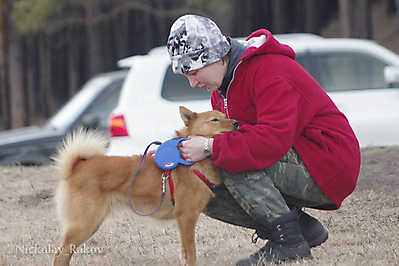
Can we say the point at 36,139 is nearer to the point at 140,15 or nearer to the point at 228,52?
the point at 228,52

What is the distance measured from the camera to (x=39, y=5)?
1521cm

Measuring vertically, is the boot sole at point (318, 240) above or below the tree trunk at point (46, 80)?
above

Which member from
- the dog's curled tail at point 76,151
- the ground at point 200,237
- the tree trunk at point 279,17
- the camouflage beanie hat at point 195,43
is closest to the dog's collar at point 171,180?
the ground at point 200,237

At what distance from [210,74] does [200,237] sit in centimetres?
139

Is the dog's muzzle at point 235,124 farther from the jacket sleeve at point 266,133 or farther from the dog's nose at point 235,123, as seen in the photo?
the jacket sleeve at point 266,133

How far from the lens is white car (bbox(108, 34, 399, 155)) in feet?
20.8

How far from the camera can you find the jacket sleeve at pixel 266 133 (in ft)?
9.34

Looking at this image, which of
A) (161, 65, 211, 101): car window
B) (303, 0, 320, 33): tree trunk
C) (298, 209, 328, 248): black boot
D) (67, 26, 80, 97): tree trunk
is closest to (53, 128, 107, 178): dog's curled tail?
(298, 209, 328, 248): black boot

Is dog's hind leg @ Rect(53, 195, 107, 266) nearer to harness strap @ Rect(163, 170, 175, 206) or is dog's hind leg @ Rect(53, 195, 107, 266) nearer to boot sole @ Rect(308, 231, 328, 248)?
harness strap @ Rect(163, 170, 175, 206)

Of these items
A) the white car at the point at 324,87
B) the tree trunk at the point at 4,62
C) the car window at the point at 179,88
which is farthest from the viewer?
the tree trunk at the point at 4,62

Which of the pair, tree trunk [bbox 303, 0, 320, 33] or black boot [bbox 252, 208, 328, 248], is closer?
black boot [bbox 252, 208, 328, 248]

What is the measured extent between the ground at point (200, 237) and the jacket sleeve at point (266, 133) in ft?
2.09

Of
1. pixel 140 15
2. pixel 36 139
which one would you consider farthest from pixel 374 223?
pixel 140 15

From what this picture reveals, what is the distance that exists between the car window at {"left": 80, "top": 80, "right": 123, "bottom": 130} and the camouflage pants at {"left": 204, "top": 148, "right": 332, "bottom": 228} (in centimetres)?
542
